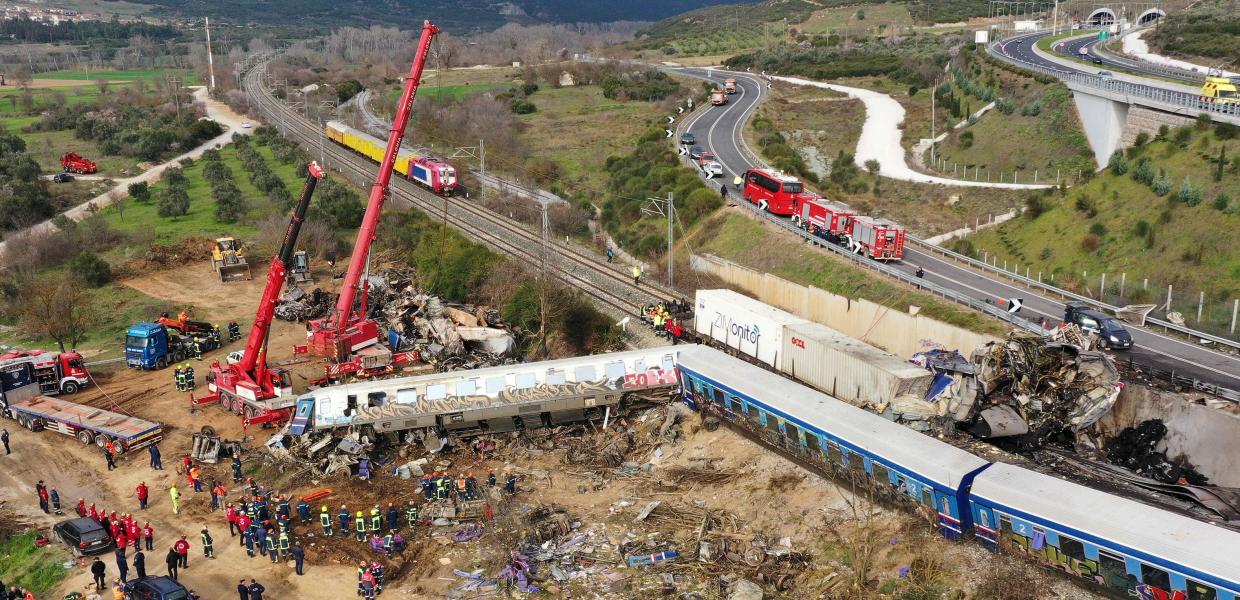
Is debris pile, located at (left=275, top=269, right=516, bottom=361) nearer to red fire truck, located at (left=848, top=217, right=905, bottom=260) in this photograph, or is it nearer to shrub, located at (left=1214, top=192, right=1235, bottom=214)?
red fire truck, located at (left=848, top=217, right=905, bottom=260)

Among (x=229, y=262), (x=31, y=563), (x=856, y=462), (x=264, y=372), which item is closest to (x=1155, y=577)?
(x=856, y=462)

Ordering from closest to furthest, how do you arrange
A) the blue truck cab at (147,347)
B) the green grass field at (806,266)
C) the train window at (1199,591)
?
the train window at (1199,591) < the green grass field at (806,266) < the blue truck cab at (147,347)

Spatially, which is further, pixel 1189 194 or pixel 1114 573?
pixel 1189 194

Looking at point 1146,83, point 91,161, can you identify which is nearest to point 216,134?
point 91,161

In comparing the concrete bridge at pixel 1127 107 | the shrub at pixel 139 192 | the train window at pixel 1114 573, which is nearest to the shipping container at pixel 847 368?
the train window at pixel 1114 573

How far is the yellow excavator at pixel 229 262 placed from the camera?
2405 inches

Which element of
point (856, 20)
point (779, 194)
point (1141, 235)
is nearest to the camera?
point (1141, 235)

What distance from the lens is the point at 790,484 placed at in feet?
103

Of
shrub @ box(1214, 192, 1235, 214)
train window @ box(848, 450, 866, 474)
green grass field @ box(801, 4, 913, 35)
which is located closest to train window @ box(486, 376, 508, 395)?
train window @ box(848, 450, 866, 474)

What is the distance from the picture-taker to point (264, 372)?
40656 mm

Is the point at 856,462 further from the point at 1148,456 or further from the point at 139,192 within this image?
the point at 139,192

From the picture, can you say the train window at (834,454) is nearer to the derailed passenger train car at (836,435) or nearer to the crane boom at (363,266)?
the derailed passenger train car at (836,435)

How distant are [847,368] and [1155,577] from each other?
13935 millimetres

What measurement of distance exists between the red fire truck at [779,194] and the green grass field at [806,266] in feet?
5.74
